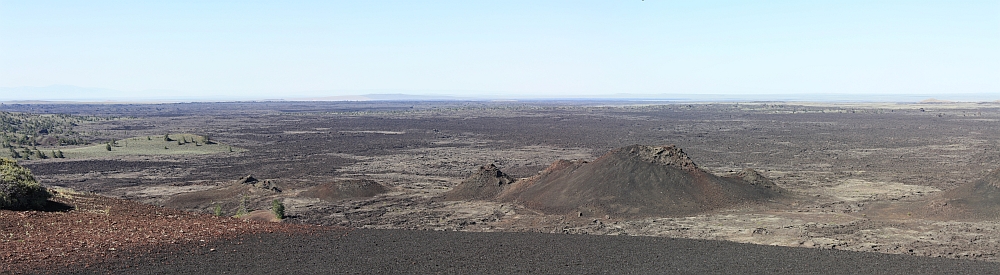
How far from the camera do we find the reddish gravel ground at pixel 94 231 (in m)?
14.1

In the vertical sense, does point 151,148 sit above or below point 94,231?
below

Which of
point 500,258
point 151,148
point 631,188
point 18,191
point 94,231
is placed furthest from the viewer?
point 151,148

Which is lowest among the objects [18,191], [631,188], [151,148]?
[151,148]

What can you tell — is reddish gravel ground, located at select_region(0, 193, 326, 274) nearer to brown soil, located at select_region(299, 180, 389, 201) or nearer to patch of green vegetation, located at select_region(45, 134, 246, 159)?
brown soil, located at select_region(299, 180, 389, 201)

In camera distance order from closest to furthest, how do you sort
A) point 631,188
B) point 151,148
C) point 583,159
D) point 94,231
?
point 94,231, point 631,188, point 583,159, point 151,148

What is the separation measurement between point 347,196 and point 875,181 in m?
25.7

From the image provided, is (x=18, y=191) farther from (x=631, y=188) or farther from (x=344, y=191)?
(x=631, y=188)

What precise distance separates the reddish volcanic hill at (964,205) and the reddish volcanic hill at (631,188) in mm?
5133

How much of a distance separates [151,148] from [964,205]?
56795mm

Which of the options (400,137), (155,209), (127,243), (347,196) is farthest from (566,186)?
(400,137)

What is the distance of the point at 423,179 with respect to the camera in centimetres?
4128

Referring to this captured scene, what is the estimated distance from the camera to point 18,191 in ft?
60.0

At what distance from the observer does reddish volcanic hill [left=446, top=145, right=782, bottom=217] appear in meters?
27.7

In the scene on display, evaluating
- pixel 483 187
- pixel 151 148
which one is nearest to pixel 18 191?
pixel 483 187
